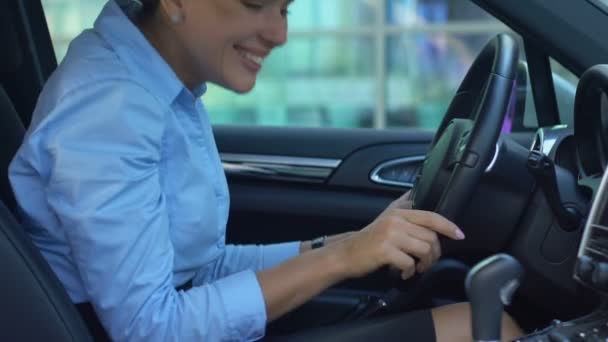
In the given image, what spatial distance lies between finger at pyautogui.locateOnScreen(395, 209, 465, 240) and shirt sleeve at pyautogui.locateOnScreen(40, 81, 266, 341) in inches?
10.0

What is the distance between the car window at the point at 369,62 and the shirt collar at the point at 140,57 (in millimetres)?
3532

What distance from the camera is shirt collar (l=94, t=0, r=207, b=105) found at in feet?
3.73

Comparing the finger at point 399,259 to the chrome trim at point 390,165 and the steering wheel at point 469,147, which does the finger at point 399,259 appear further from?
the chrome trim at point 390,165

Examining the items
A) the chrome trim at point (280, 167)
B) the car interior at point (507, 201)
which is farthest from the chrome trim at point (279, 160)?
the car interior at point (507, 201)

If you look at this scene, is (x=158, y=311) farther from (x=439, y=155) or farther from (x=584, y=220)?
(x=584, y=220)

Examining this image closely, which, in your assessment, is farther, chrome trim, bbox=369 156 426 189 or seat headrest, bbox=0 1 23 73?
chrome trim, bbox=369 156 426 189

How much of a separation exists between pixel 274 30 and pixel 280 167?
1025mm

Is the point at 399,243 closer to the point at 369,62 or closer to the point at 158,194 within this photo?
the point at 158,194

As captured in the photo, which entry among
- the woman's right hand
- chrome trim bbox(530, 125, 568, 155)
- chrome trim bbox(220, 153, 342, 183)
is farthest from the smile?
chrome trim bbox(220, 153, 342, 183)

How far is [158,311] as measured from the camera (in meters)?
1.06

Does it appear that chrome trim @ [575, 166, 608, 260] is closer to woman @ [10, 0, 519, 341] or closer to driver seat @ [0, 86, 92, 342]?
woman @ [10, 0, 519, 341]

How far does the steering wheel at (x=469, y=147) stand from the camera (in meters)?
1.10

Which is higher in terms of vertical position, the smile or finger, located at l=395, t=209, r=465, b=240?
the smile

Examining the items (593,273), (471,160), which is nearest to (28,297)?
(471,160)
